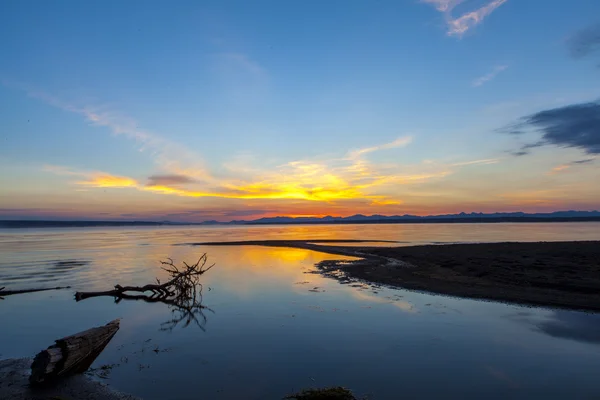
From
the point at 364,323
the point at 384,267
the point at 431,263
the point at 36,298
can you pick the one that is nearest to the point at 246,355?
the point at 364,323

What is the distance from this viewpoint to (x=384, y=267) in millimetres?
30359

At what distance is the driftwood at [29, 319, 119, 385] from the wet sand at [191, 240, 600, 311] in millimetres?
16968

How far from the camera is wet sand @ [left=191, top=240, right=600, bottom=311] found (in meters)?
18.6

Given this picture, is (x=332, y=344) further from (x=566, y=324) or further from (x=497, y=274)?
(x=497, y=274)

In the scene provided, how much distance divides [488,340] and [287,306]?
9.09 m

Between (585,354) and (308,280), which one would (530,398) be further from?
(308,280)

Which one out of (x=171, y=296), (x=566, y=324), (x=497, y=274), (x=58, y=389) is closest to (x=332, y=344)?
(x=58, y=389)

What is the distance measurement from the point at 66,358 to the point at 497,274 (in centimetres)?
2498

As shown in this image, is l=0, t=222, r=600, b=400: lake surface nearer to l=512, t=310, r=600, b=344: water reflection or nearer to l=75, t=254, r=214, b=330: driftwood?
l=512, t=310, r=600, b=344: water reflection

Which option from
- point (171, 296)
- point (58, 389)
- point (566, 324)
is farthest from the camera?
point (171, 296)

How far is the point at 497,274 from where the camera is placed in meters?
24.7

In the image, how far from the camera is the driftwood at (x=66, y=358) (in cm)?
931

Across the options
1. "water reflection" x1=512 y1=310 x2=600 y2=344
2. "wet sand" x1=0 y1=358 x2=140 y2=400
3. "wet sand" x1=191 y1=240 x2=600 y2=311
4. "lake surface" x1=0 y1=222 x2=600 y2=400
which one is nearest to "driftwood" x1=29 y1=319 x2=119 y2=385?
"wet sand" x1=0 y1=358 x2=140 y2=400

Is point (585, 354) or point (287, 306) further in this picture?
point (287, 306)
